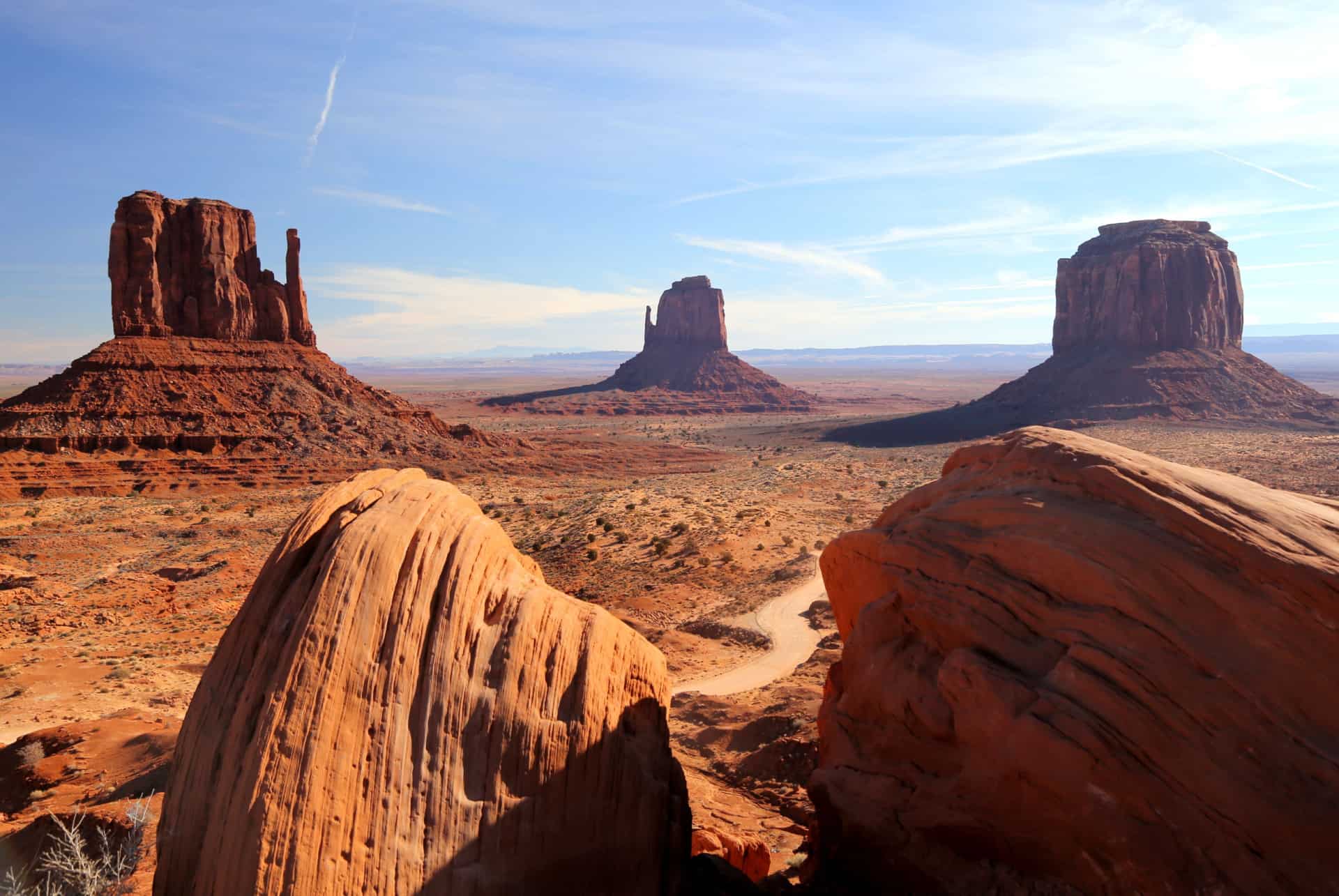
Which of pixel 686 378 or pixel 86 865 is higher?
pixel 686 378

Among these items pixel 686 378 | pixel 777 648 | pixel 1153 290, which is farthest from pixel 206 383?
pixel 1153 290

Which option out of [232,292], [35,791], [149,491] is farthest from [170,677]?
[232,292]

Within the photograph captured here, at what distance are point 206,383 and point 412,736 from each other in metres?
57.9

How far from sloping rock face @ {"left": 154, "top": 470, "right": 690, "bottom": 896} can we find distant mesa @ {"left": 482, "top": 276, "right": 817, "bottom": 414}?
11989 centimetres

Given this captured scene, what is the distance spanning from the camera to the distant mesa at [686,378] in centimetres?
13512

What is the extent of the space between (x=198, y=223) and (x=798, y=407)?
319 ft

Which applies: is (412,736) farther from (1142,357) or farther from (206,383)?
(1142,357)

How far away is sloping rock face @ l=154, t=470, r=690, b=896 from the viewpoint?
7344 mm

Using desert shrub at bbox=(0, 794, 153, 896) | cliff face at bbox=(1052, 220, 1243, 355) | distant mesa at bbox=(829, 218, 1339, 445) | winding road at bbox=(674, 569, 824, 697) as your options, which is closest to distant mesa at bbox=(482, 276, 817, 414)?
distant mesa at bbox=(829, 218, 1339, 445)

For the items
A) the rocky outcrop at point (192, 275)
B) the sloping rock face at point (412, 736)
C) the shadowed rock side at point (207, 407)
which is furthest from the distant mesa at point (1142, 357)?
the sloping rock face at point (412, 736)

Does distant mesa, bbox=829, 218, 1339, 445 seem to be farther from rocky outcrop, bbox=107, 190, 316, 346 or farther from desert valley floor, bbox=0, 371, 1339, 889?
rocky outcrop, bbox=107, 190, 316, 346

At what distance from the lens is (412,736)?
8047mm

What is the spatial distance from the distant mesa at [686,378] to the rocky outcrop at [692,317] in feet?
0.42

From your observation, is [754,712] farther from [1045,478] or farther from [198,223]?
[198,223]
